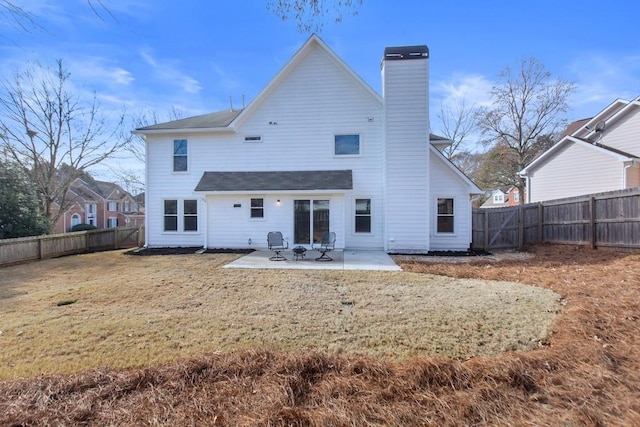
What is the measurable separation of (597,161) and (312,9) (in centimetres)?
1674

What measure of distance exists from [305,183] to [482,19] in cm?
780

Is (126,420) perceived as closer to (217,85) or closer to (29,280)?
(29,280)

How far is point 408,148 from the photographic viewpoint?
1195 centimetres

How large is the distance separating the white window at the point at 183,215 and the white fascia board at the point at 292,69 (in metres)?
4.25

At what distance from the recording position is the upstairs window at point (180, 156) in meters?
14.0

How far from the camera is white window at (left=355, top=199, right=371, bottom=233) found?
1305 centimetres

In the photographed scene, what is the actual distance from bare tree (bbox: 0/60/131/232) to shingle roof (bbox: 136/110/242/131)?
9601mm

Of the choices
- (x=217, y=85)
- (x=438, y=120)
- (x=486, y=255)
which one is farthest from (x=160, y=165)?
(x=438, y=120)

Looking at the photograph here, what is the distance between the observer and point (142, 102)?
24.7 meters

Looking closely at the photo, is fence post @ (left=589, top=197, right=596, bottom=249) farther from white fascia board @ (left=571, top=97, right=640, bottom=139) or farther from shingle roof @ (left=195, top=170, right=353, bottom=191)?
shingle roof @ (left=195, top=170, right=353, bottom=191)

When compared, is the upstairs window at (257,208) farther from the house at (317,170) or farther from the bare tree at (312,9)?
the bare tree at (312,9)

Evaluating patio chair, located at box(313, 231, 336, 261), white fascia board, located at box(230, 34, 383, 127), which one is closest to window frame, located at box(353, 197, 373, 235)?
patio chair, located at box(313, 231, 336, 261)

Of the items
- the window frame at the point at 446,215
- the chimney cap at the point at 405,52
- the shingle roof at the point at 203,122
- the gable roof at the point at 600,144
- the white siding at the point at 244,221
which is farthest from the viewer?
the shingle roof at the point at 203,122

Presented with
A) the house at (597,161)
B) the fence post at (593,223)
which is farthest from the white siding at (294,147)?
the house at (597,161)
